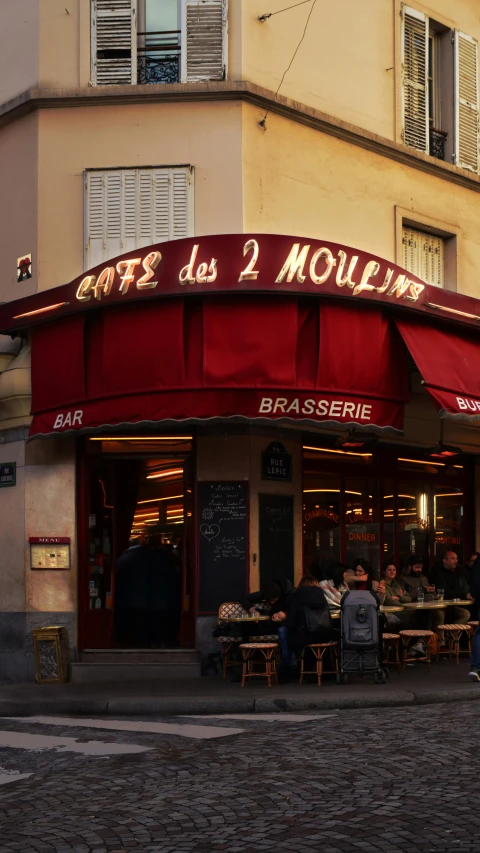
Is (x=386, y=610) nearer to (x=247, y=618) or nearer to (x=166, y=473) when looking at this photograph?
(x=247, y=618)

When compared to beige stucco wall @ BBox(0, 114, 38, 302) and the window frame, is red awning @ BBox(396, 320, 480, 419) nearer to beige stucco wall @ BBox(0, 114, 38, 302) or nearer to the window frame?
the window frame

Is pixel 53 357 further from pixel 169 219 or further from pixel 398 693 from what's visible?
pixel 398 693

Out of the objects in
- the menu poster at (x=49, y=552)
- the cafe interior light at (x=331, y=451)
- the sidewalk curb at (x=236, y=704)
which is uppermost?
the cafe interior light at (x=331, y=451)

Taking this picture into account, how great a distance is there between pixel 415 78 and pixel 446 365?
539 cm

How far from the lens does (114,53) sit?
15.5 m

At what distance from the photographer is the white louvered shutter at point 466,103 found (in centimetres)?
1809

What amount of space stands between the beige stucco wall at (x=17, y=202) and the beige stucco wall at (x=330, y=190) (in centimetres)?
289

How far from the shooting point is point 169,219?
1516 centimetres

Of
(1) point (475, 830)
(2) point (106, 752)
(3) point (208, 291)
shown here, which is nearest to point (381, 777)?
(1) point (475, 830)

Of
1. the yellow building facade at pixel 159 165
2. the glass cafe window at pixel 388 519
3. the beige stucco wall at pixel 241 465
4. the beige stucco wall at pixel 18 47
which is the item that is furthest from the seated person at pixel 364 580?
the beige stucco wall at pixel 18 47

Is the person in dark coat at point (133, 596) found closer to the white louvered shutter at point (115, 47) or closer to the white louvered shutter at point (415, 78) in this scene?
the white louvered shutter at point (115, 47)

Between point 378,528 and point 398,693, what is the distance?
5.73 metres

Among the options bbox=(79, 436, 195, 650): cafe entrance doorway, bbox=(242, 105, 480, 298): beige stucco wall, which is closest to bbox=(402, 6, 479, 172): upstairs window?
bbox=(242, 105, 480, 298): beige stucco wall

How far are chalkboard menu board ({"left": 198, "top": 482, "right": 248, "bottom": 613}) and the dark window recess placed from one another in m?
5.87
